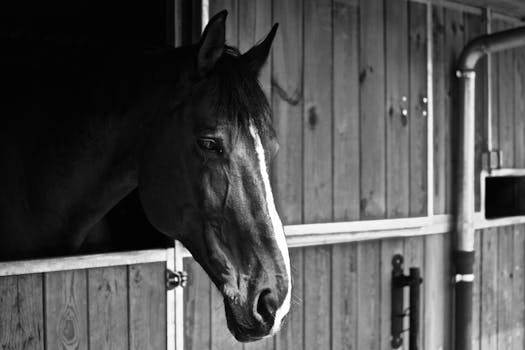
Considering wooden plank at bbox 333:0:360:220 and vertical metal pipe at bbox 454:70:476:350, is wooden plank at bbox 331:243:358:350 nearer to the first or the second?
wooden plank at bbox 333:0:360:220

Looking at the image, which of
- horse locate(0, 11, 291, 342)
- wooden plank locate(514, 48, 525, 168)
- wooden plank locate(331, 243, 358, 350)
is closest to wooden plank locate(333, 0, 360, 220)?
wooden plank locate(331, 243, 358, 350)

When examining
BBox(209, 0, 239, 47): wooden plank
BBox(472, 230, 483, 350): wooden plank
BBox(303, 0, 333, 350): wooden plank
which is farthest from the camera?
BBox(472, 230, 483, 350): wooden plank

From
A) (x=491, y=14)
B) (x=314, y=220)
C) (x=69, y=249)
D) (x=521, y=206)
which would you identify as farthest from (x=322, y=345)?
(x=491, y=14)

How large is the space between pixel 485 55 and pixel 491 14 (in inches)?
A: 10.4

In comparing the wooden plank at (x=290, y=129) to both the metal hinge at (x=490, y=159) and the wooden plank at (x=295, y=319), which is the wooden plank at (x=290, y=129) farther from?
the metal hinge at (x=490, y=159)

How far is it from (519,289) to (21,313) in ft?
8.94

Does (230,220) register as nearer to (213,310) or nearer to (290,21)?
(213,310)

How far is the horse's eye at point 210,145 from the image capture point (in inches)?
55.5

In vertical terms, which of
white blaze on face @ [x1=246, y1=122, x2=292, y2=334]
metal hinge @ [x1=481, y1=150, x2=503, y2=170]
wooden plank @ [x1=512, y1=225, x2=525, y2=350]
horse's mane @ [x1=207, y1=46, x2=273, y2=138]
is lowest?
wooden plank @ [x1=512, y1=225, x2=525, y2=350]

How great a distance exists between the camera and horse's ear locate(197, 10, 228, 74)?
1400 mm

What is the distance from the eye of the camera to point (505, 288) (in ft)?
10.8

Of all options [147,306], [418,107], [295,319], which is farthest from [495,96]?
[147,306]

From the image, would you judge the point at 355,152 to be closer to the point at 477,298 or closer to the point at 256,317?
the point at 477,298

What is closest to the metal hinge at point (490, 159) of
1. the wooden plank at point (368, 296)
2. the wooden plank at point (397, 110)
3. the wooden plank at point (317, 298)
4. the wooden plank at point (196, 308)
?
the wooden plank at point (397, 110)
